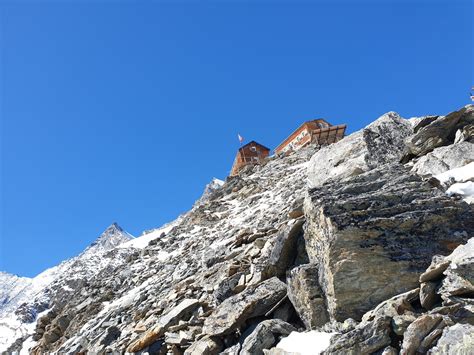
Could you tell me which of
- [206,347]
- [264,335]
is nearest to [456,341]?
[264,335]

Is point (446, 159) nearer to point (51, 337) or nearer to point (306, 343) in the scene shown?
point (306, 343)

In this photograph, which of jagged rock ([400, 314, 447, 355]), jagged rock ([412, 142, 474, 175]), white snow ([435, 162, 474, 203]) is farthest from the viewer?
jagged rock ([412, 142, 474, 175])

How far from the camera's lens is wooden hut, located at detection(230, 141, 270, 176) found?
6303 centimetres

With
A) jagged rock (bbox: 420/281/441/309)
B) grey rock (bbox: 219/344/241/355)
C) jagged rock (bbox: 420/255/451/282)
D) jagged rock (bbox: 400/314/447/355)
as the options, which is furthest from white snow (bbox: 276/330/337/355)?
jagged rock (bbox: 420/255/451/282)

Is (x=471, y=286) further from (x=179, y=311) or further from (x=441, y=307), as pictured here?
(x=179, y=311)

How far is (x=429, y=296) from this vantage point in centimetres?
797

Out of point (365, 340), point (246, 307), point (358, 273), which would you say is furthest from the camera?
point (246, 307)

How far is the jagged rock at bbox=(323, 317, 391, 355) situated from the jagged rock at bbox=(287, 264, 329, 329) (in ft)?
6.23

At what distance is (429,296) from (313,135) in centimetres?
4417

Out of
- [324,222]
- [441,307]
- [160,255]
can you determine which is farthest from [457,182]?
[160,255]

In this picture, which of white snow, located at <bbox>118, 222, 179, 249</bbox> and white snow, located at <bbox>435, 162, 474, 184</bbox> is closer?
white snow, located at <bbox>435, 162, 474, 184</bbox>

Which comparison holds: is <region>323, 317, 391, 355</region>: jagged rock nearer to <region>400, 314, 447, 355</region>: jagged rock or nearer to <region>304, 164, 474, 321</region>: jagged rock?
<region>400, 314, 447, 355</region>: jagged rock

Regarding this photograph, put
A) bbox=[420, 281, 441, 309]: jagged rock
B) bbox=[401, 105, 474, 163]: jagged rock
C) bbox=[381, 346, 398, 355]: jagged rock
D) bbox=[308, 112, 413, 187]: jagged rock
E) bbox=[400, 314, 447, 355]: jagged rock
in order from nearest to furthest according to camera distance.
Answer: bbox=[400, 314, 447, 355]: jagged rock
bbox=[381, 346, 398, 355]: jagged rock
bbox=[420, 281, 441, 309]: jagged rock
bbox=[401, 105, 474, 163]: jagged rock
bbox=[308, 112, 413, 187]: jagged rock

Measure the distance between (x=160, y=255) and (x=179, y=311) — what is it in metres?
18.5
